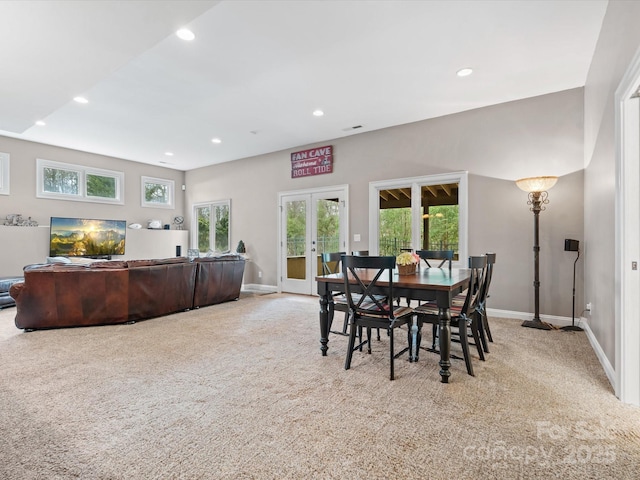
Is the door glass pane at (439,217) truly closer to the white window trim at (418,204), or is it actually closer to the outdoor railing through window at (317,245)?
the white window trim at (418,204)

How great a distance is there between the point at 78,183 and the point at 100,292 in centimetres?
428

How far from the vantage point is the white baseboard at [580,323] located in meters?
2.63

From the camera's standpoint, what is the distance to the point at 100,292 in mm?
4215

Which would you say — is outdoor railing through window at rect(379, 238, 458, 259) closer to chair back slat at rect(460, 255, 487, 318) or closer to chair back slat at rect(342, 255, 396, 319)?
chair back slat at rect(460, 255, 487, 318)

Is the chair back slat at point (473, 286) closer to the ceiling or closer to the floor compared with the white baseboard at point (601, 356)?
closer to the ceiling

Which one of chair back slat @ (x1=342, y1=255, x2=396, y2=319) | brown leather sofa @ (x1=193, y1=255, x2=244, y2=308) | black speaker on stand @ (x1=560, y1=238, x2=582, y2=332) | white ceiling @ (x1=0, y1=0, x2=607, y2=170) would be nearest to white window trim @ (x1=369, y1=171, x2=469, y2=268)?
white ceiling @ (x1=0, y1=0, x2=607, y2=170)

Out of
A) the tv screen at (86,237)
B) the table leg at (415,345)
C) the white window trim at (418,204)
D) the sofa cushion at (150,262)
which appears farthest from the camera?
the tv screen at (86,237)

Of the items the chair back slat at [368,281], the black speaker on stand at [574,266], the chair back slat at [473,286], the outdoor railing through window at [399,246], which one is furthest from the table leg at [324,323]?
the black speaker on stand at [574,266]

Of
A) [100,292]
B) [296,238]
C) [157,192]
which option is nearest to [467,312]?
[100,292]

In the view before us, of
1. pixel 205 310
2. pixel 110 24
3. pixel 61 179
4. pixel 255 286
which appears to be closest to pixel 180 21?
pixel 110 24

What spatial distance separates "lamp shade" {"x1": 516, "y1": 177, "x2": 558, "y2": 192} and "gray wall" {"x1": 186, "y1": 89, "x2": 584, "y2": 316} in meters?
0.41

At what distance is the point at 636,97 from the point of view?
7.32 feet

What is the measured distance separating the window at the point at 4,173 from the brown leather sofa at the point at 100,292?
9.45ft

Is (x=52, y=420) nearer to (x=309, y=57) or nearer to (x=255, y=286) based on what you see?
(x=309, y=57)
